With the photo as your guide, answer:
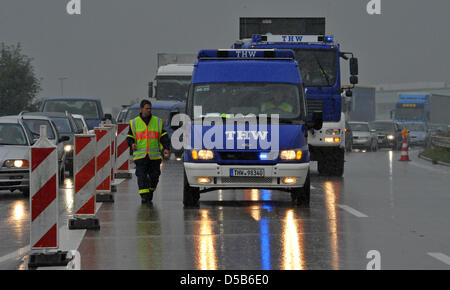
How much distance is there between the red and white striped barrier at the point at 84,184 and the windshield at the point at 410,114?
2306 inches

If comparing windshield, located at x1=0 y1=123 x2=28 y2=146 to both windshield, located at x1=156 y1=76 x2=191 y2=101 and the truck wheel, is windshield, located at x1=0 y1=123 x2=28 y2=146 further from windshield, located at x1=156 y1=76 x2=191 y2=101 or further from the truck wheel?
windshield, located at x1=156 y1=76 x2=191 y2=101

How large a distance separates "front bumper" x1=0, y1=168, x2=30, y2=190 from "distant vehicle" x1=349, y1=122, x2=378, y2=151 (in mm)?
31963

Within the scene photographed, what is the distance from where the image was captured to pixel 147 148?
16.5 m

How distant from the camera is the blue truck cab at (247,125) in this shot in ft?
50.3

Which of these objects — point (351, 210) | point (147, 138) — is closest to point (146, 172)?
point (147, 138)

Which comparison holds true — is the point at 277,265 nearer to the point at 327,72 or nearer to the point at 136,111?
the point at 327,72

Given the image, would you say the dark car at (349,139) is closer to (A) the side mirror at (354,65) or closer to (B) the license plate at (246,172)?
(A) the side mirror at (354,65)

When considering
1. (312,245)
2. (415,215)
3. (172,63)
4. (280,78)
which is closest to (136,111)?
(172,63)

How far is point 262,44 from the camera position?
79.1 ft

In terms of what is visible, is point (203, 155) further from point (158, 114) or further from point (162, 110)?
point (162, 110)

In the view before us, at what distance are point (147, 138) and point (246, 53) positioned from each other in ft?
7.57

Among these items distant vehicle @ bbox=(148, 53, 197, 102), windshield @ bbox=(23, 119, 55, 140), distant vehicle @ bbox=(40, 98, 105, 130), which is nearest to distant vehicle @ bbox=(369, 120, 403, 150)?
distant vehicle @ bbox=(148, 53, 197, 102)

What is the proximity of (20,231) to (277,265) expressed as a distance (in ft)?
14.8

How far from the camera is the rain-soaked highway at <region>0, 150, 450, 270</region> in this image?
996 centimetres
